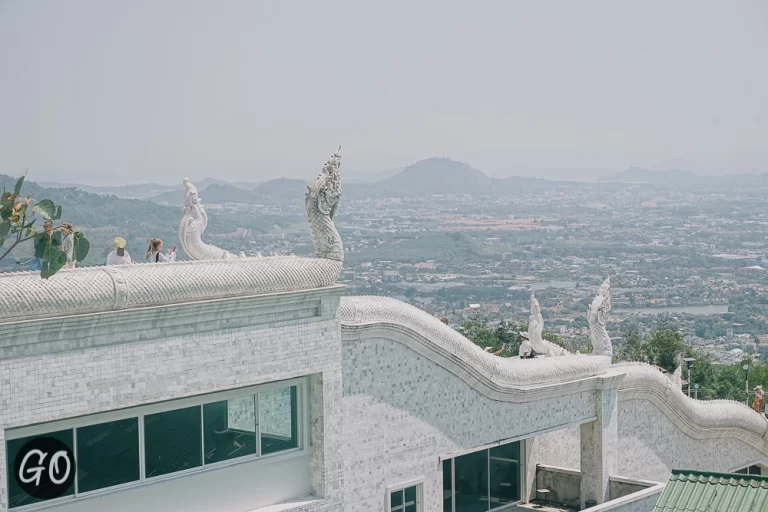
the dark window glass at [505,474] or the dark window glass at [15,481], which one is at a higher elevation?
the dark window glass at [15,481]

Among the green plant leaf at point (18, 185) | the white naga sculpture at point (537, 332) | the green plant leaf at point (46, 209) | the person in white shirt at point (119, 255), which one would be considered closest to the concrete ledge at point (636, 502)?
the white naga sculpture at point (537, 332)

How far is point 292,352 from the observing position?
16.0m

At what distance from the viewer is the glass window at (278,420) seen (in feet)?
52.8

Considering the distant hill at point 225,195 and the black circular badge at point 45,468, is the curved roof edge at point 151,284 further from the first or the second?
the distant hill at point 225,195

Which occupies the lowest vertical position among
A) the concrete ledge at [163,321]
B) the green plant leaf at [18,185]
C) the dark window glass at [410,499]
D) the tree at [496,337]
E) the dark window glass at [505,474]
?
the tree at [496,337]

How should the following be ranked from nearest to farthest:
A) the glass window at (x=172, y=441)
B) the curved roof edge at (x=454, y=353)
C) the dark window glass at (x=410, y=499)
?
1. the glass window at (x=172, y=441)
2. the curved roof edge at (x=454, y=353)
3. the dark window glass at (x=410, y=499)

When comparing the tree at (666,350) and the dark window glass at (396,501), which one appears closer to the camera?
the dark window glass at (396,501)

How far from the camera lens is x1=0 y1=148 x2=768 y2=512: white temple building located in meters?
13.4

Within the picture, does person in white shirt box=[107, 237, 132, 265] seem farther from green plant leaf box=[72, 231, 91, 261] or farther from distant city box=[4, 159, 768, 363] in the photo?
distant city box=[4, 159, 768, 363]

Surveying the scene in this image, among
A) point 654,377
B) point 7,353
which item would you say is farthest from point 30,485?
point 654,377

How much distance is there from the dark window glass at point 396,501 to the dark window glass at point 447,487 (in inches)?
143

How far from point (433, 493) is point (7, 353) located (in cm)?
828

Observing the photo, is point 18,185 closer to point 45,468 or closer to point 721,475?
point 45,468

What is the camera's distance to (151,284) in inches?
561
